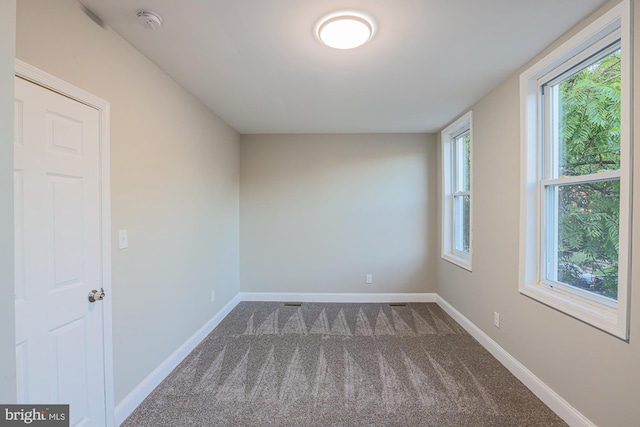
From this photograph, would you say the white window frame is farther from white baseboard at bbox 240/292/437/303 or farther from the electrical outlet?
the electrical outlet

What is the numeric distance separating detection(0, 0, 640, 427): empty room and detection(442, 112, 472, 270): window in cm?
8

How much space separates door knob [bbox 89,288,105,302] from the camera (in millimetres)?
1600

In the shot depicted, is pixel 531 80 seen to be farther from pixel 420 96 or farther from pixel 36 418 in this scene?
pixel 36 418

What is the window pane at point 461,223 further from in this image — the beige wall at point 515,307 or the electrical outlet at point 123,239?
the electrical outlet at point 123,239

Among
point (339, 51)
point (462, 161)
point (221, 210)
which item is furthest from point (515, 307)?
point (221, 210)

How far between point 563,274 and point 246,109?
325 cm

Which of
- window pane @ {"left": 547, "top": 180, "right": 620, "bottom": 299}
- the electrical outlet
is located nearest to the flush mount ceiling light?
window pane @ {"left": 547, "top": 180, "right": 620, "bottom": 299}

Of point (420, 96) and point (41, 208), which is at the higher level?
point (420, 96)

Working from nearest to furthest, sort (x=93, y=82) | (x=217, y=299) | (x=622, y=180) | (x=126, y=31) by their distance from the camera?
(x=622, y=180) → (x=93, y=82) → (x=126, y=31) → (x=217, y=299)

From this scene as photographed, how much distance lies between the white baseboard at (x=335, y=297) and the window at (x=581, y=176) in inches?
78.6

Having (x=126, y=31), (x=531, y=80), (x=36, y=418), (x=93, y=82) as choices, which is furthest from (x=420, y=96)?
(x=36, y=418)

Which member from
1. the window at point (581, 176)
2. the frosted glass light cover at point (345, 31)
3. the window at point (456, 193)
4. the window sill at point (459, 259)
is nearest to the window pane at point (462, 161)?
the window at point (456, 193)

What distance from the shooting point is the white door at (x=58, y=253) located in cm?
126

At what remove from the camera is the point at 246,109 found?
3119mm
